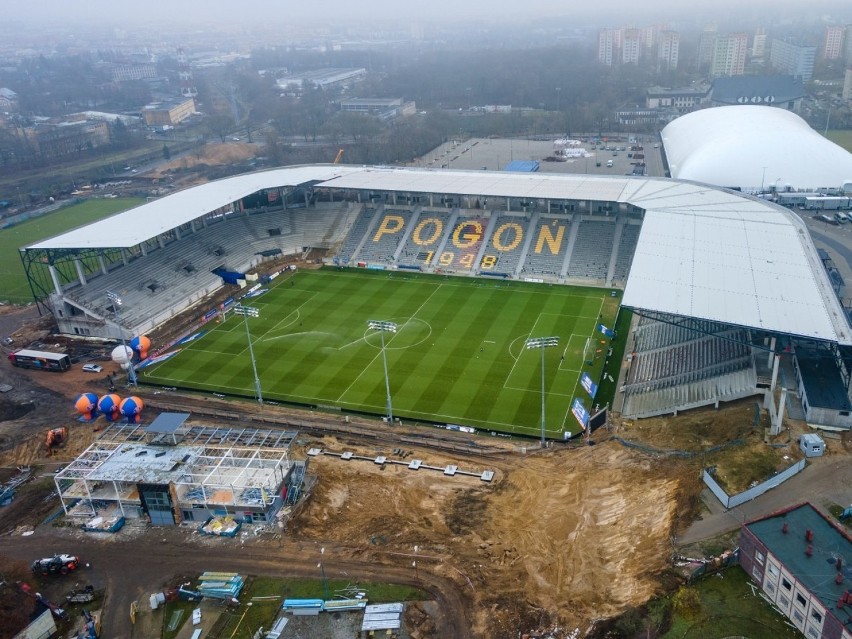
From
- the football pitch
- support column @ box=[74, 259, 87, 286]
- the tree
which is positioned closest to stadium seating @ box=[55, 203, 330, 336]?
support column @ box=[74, 259, 87, 286]

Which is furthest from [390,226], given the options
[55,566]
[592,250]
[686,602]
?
[686,602]

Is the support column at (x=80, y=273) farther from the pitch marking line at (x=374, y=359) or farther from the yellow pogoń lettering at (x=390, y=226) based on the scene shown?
the yellow pogoń lettering at (x=390, y=226)

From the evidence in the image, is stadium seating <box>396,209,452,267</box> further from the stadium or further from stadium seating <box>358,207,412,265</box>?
stadium seating <box>358,207,412,265</box>

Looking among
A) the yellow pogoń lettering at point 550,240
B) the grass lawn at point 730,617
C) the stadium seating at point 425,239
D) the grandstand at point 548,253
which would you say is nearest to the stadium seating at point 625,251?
the grandstand at point 548,253

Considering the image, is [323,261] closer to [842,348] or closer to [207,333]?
[207,333]

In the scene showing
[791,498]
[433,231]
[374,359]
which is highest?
[791,498]

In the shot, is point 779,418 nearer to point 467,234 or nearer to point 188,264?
point 467,234
